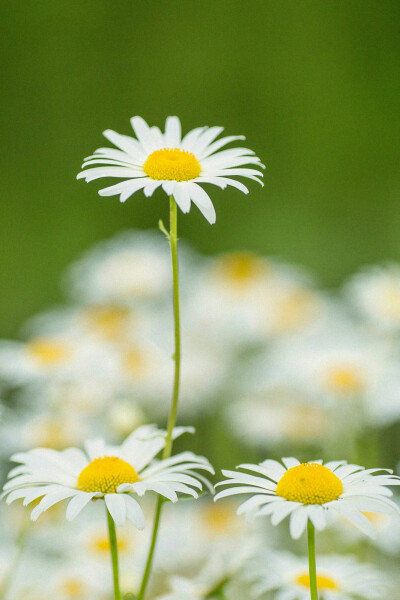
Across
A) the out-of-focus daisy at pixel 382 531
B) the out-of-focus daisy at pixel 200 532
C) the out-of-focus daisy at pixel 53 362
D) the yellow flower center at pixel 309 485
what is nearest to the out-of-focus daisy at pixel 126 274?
the out-of-focus daisy at pixel 53 362

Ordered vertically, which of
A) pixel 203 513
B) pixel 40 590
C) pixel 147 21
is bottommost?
pixel 40 590

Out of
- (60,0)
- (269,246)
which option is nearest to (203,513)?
(269,246)

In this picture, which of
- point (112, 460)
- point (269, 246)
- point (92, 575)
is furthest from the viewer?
point (269, 246)

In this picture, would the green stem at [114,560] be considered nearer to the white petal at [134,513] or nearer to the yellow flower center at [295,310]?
the white petal at [134,513]

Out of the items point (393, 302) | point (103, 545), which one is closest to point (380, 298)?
point (393, 302)

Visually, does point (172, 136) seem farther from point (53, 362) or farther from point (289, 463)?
point (53, 362)

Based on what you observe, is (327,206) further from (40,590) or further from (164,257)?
(40,590)
